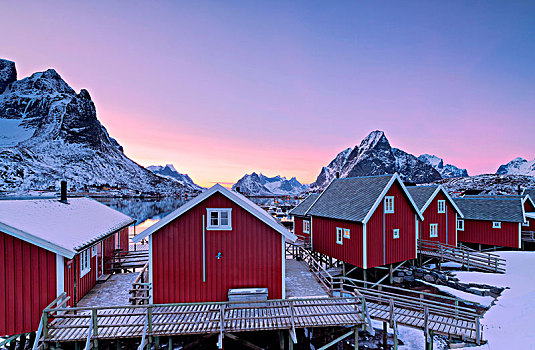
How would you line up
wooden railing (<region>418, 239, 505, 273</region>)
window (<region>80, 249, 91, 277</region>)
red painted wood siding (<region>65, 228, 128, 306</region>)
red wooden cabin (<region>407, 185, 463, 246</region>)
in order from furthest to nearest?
red wooden cabin (<region>407, 185, 463, 246</region>) → wooden railing (<region>418, 239, 505, 273</region>) → window (<region>80, 249, 91, 277</region>) → red painted wood siding (<region>65, 228, 128, 306</region>)

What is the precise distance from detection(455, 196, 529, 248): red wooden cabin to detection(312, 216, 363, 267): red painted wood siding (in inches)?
669

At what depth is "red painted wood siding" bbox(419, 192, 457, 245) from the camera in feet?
77.8

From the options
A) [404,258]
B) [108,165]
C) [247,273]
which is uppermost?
[108,165]

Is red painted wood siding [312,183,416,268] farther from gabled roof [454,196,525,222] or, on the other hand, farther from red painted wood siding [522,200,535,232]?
red painted wood siding [522,200,535,232]

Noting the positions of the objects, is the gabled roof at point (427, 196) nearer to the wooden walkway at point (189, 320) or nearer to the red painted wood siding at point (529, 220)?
the red painted wood siding at point (529, 220)

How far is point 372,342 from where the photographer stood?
42.3 ft

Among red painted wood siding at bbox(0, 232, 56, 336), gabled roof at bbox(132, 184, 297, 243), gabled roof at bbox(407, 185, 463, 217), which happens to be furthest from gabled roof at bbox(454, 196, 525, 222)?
red painted wood siding at bbox(0, 232, 56, 336)

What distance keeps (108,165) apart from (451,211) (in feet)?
703

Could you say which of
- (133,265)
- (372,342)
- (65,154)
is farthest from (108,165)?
(372,342)

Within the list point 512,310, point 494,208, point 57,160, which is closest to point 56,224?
point 512,310

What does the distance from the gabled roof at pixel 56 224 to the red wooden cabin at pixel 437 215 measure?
25.3 metres

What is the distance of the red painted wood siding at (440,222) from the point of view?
23.7m

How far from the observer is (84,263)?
12844mm

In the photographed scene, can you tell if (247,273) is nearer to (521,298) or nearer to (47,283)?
(47,283)
